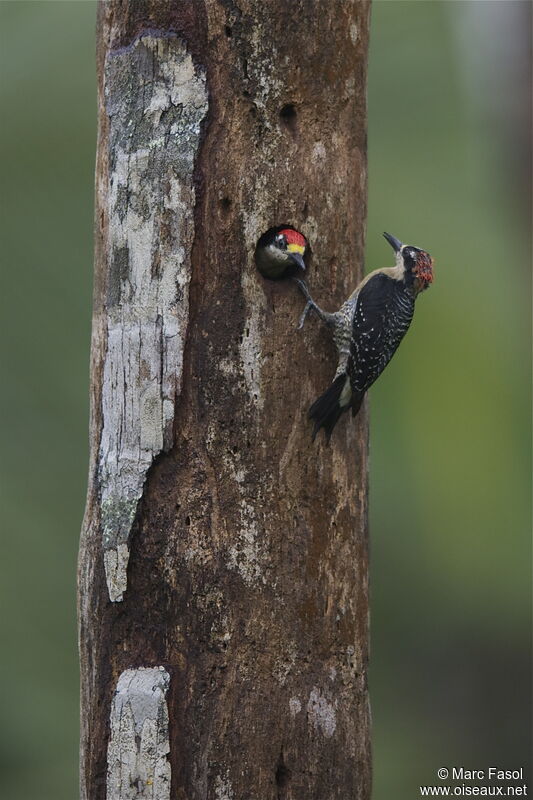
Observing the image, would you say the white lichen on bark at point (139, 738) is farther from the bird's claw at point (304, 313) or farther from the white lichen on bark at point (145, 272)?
the bird's claw at point (304, 313)

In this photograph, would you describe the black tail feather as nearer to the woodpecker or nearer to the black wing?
the woodpecker

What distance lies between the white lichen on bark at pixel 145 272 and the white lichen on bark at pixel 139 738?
284 millimetres

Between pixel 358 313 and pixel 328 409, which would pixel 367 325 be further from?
pixel 328 409

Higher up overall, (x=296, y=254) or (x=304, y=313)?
(x=296, y=254)

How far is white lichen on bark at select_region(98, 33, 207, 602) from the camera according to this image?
313 cm

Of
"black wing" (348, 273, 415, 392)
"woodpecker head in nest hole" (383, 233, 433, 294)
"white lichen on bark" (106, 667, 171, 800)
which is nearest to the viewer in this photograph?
"white lichen on bark" (106, 667, 171, 800)

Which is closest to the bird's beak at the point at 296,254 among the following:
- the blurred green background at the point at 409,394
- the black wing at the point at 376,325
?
the black wing at the point at 376,325

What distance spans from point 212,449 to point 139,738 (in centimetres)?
90

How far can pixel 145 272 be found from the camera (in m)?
3.17

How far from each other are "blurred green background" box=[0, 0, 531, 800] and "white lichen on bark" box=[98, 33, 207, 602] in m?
3.23

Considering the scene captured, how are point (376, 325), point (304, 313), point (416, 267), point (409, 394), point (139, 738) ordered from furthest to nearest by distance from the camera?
1. point (409, 394)
2. point (416, 267)
3. point (376, 325)
4. point (304, 313)
5. point (139, 738)

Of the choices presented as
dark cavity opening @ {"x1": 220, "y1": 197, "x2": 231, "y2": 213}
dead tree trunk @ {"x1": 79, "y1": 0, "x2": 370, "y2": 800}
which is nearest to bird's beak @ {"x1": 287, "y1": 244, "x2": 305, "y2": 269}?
dead tree trunk @ {"x1": 79, "y1": 0, "x2": 370, "y2": 800}

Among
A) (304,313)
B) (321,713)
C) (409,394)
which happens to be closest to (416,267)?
(304,313)

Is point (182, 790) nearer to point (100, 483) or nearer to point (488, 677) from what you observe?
point (100, 483)
